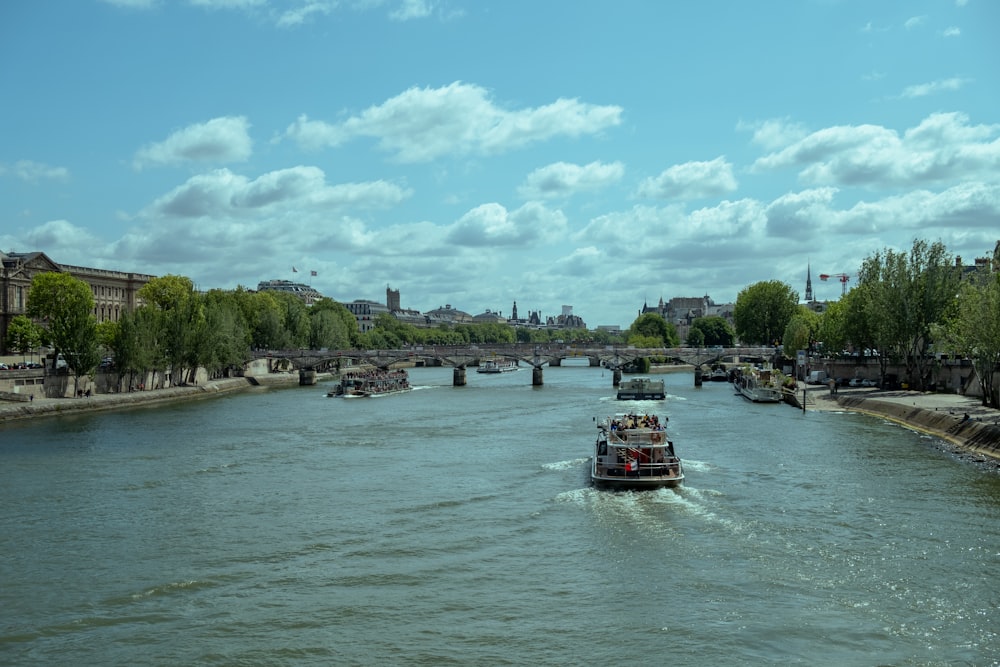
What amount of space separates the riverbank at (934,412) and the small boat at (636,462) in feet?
50.8

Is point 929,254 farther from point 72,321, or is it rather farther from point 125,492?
point 72,321

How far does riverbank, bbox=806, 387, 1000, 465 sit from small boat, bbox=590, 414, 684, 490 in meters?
15.5

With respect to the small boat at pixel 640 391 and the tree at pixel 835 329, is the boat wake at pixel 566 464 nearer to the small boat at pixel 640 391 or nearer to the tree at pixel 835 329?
the small boat at pixel 640 391

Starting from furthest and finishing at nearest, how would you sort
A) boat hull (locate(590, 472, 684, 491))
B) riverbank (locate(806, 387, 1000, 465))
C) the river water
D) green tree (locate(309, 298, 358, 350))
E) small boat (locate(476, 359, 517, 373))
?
small boat (locate(476, 359, 517, 373)), green tree (locate(309, 298, 358, 350)), riverbank (locate(806, 387, 1000, 465)), boat hull (locate(590, 472, 684, 491)), the river water

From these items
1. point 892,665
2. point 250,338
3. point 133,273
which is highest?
point 133,273

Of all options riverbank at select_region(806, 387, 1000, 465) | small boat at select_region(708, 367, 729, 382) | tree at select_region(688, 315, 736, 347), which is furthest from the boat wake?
tree at select_region(688, 315, 736, 347)

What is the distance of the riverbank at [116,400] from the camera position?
6725 centimetres

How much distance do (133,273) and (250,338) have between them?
25.1 m

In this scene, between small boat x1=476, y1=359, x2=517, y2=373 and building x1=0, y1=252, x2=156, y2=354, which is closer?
building x1=0, y1=252, x2=156, y2=354

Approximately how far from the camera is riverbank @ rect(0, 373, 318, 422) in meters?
67.2

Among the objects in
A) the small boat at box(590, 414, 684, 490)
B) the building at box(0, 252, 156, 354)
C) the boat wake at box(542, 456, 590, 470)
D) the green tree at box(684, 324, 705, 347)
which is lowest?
the boat wake at box(542, 456, 590, 470)

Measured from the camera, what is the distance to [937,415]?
55250 mm

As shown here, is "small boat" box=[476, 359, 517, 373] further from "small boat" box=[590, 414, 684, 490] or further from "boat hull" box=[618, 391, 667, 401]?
"small boat" box=[590, 414, 684, 490]

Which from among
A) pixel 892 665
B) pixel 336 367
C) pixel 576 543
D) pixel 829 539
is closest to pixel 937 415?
pixel 829 539
